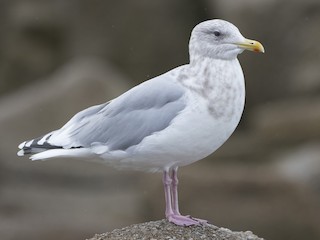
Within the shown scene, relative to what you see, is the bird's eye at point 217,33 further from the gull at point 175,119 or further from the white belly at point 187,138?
the white belly at point 187,138

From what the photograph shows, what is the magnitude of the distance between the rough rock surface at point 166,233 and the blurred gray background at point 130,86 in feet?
17.6

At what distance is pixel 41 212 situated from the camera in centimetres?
1559

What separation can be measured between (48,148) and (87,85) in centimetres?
907

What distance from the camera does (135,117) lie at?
6762 mm

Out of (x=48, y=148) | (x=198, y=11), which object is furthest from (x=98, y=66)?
(x=48, y=148)

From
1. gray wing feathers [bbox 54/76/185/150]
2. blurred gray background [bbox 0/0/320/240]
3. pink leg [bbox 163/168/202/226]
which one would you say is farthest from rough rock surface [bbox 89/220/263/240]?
blurred gray background [bbox 0/0/320/240]

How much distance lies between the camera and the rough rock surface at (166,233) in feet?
22.2

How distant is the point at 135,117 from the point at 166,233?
0.67 metres

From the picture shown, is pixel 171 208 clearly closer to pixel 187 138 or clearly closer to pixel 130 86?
pixel 187 138

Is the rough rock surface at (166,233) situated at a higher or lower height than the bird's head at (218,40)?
lower

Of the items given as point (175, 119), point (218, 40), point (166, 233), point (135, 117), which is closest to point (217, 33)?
point (218, 40)

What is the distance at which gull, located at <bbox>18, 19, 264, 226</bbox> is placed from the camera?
6582 millimetres

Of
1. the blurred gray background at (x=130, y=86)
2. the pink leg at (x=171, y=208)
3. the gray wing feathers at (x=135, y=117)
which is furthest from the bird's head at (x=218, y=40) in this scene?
the blurred gray background at (x=130, y=86)

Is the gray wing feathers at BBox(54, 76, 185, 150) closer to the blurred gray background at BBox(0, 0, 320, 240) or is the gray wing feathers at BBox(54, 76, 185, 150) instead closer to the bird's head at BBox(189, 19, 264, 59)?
the bird's head at BBox(189, 19, 264, 59)
